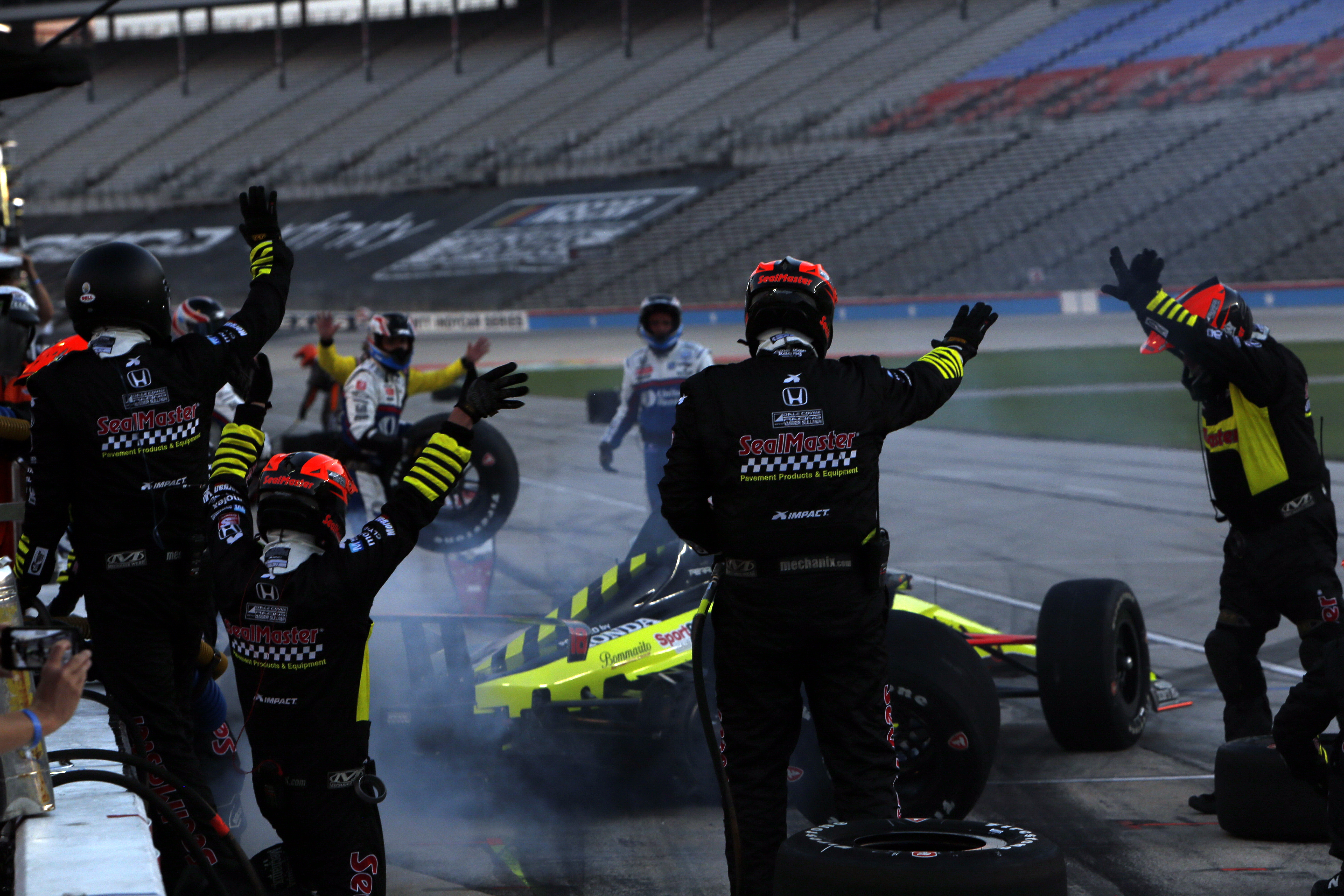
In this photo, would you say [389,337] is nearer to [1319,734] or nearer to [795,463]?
[795,463]

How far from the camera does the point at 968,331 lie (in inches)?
163

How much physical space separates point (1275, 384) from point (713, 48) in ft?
141

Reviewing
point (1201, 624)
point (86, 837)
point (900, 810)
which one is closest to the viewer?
point (86, 837)

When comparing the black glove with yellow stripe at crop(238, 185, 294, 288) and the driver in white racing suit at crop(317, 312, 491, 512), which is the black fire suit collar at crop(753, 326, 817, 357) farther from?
the driver in white racing suit at crop(317, 312, 491, 512)

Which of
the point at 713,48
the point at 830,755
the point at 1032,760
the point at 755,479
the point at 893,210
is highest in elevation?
the point at 713,48

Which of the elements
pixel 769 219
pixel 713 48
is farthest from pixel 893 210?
pixel 713 48

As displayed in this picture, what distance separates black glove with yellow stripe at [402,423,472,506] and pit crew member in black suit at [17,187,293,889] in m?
0.90

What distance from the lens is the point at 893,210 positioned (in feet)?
116

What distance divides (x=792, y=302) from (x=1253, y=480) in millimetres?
2390

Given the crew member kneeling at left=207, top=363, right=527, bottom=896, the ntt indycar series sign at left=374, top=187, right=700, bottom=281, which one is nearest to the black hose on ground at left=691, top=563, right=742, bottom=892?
the crew member kneeling at left=207, top=363, right=527, bottom=896

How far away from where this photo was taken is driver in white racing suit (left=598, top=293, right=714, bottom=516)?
891 centimetres

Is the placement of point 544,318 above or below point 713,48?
below

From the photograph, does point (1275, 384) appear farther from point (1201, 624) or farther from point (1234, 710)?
point (1201, 624)

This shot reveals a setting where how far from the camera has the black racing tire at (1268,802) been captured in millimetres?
4406
